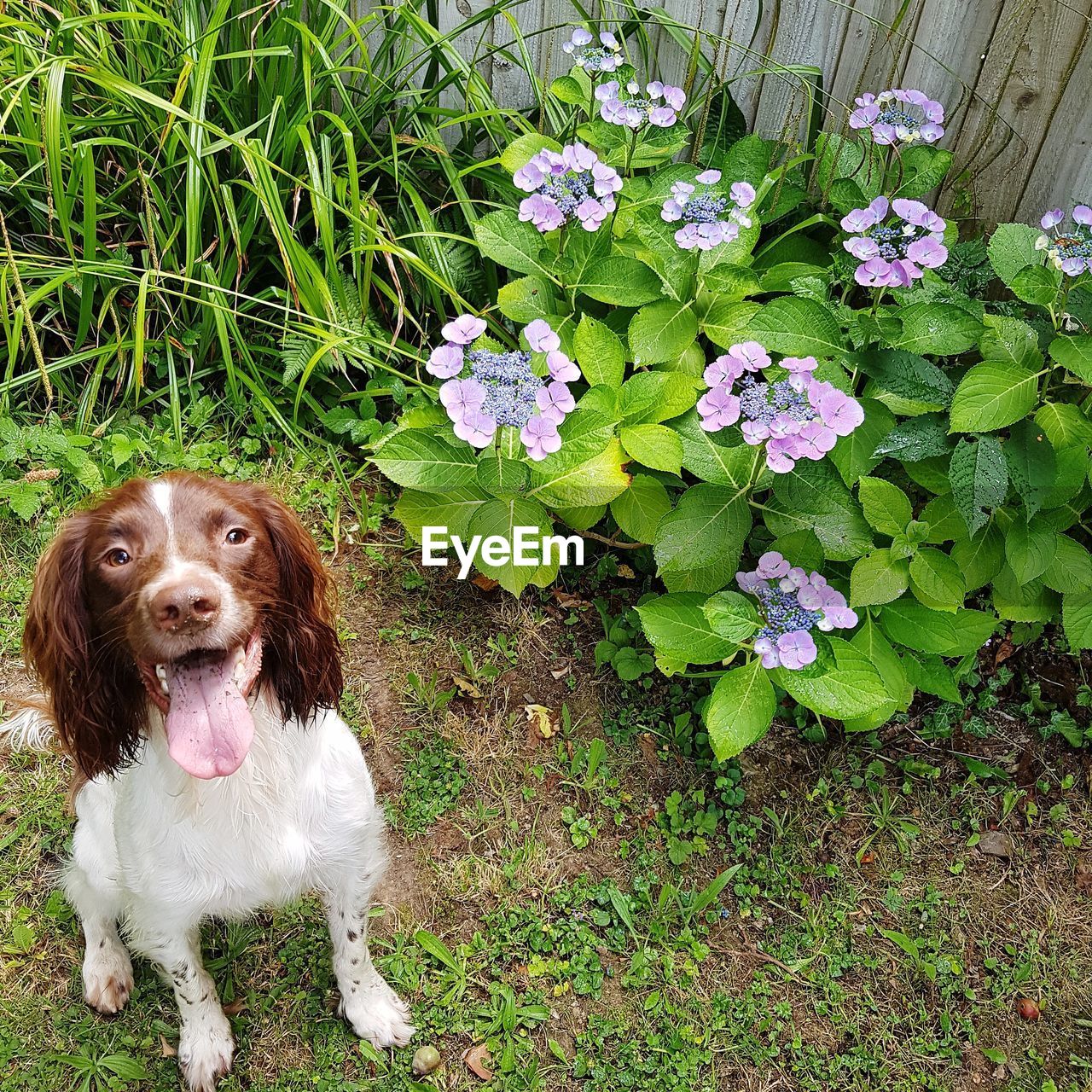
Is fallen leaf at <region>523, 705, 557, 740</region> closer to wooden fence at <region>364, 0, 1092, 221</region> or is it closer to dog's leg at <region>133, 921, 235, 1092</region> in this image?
dog's leg at <region>133, 921, 235, 1092</region>

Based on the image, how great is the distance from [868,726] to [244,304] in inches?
93.4

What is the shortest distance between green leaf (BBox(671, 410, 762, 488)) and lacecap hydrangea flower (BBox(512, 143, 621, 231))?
1.99 ft

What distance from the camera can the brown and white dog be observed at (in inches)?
73.2

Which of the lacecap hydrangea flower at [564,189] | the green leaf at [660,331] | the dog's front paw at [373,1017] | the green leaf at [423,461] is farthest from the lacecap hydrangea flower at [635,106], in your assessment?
the dog's front paw at [373,1017]

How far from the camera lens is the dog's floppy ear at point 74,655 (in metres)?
1.89

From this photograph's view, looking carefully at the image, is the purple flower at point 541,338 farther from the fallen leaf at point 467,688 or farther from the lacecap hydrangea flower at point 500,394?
the fallen leaf at point 467,688

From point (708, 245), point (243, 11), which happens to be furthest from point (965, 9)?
point (243, 11)

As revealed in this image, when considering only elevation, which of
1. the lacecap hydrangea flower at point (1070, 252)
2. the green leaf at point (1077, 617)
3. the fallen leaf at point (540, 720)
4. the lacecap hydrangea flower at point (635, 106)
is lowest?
the fallen leaf at point (540, 720)

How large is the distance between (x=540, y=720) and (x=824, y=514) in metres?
1.04

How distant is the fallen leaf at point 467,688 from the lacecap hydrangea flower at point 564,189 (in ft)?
4.24

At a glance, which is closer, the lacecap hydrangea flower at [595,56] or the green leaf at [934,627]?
the green leaf at [934,627]

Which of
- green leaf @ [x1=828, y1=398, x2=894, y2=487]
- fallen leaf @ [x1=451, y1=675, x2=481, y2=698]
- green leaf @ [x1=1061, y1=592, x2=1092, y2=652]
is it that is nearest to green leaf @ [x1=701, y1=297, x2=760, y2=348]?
green leaf @ [x1=828, y1=398, x2=894, y2=487]

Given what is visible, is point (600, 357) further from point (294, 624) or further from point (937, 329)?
point (294, 624)

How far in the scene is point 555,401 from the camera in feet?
7.91
